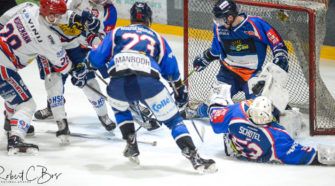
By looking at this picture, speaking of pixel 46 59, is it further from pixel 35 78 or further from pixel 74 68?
pixel 35 78

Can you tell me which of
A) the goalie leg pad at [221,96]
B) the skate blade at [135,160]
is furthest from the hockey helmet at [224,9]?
the skate blade at [135,160]

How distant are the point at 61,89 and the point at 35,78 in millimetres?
2154

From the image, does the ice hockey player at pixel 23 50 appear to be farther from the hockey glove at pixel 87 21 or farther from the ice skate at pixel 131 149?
the ice skate at pixel 131 149

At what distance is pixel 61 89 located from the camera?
5.56 meters

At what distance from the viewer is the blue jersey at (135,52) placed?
4699mm

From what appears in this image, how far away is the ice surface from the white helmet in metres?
0.34

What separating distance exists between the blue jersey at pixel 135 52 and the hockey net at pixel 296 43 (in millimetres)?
1250

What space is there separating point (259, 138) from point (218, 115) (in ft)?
1.02

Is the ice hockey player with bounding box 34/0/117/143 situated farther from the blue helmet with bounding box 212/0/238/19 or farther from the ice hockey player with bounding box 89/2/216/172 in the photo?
the blue helmet with bounding box 212/0/238/19

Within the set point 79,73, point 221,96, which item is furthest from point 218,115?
point 79,73

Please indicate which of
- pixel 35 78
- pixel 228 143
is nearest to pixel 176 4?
pixel 35 78

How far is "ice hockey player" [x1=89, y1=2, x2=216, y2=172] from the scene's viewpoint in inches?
185

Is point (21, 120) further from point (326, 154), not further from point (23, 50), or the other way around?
point (326, 154)

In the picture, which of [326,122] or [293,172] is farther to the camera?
[326,122]
